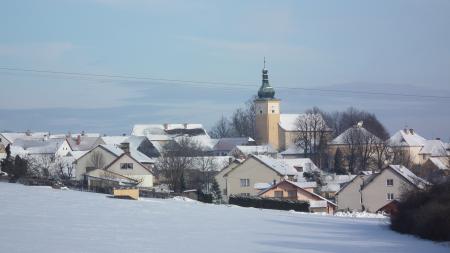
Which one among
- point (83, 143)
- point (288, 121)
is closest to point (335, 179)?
point (83, 143)

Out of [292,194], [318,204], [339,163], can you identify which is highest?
[339,163]

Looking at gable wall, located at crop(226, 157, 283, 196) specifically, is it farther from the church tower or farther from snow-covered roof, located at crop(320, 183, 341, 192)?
the church tower

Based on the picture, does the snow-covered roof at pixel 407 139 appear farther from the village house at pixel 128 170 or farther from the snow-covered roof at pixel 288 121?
the village house at pixel 128 170

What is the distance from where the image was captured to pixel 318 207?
177ft

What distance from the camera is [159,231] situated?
24125mm

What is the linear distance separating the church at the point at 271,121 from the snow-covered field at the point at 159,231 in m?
96.1

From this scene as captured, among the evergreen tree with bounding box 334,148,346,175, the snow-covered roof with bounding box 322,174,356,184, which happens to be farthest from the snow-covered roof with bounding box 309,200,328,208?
the evergreen tree with bounding box 334,148,346,175

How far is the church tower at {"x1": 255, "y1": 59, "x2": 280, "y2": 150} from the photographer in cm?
13138

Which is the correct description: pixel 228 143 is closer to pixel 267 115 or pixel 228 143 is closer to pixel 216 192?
pixel 267 115

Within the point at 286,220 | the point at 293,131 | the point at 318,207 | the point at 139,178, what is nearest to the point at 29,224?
the point at 286,220

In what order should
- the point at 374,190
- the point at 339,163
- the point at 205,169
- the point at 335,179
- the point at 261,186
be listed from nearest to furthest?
the point at 374,190 → the point at 261,186 → the point at 335,179 → the point at 205,169 → the point at 339,163

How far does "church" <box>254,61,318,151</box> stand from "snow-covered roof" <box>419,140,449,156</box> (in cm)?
2658

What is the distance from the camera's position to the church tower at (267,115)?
13138cm

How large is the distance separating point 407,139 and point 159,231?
3430 inches
